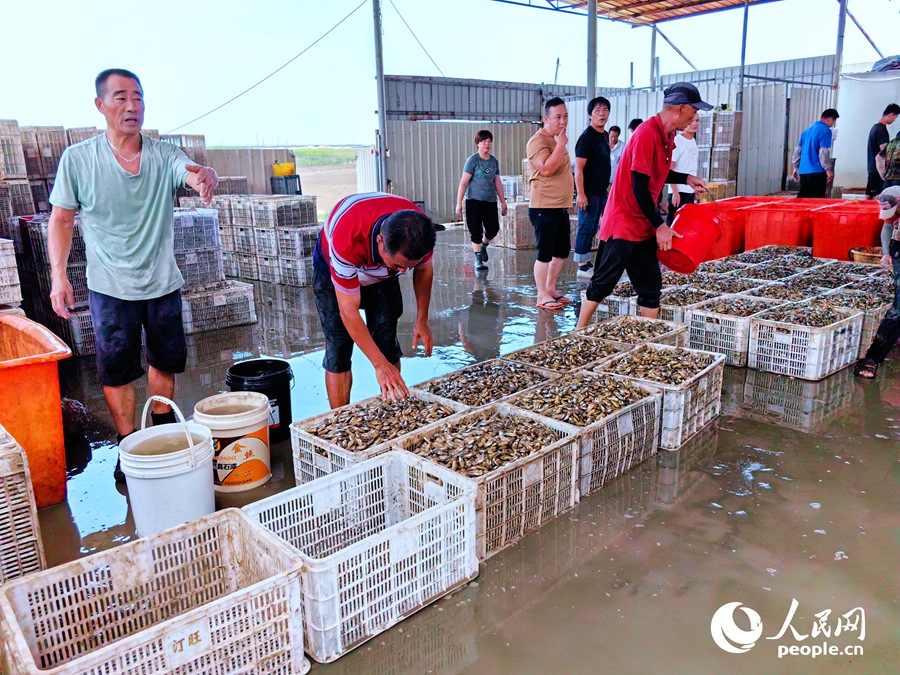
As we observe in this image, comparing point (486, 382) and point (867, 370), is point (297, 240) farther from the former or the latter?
point (867, 370)

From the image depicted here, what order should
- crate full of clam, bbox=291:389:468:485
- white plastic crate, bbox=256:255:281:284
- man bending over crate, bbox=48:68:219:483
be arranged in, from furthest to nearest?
white plastic crate, bbox=256:255:281:284 < man bending over crate, bbox=48:68:219:483 < crate full of clam, bbox=291:389:468:485

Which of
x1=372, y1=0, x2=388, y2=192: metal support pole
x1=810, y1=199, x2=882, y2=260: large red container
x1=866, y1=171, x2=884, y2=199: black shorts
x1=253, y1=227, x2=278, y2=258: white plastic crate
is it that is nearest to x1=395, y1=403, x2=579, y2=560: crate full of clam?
x1=253, y1=227, x2=278, y2=258: white plastic crate

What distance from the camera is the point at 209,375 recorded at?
17.7ft

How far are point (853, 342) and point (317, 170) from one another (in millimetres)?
29822

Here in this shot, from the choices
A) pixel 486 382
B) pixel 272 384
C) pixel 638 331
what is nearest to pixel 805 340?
pixel 638 331

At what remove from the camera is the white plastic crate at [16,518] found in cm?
261

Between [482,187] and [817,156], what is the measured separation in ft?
19.3

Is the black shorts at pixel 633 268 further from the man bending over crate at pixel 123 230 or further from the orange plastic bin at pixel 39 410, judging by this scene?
the orange plastic bin at pixel 39 410

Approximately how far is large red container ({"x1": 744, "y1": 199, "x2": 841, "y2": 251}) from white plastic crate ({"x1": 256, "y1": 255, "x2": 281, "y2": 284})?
631 centimetres

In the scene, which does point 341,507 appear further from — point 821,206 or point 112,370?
point 821,206

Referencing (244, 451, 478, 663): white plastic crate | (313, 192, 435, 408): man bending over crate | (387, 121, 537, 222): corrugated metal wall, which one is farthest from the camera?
(387, 121, 537, 222): corrugated metal wall

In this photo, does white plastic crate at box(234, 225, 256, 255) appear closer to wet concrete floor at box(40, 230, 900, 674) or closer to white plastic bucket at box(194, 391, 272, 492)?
wet concrete floor at box(40, 230, 900, 674)

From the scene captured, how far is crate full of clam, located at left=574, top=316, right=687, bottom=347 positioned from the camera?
15.3 ft

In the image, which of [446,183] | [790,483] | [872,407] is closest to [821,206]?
[872,407]
